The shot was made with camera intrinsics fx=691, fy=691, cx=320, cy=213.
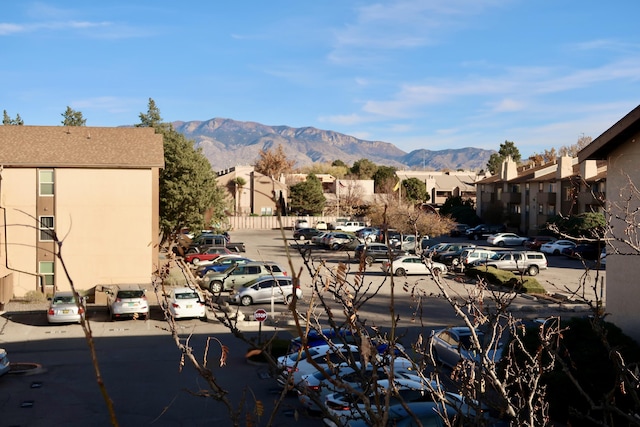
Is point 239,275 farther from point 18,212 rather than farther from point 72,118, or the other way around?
point 72,118

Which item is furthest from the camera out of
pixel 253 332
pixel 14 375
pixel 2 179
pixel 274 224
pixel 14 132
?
pixel 274 224

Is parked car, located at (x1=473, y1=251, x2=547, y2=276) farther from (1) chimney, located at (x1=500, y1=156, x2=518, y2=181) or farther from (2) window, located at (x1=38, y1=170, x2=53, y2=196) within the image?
(1) chimney, located at (x1=500, y1=156, x2=518, y2=181)

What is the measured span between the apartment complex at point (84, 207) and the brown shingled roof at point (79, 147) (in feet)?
0.16

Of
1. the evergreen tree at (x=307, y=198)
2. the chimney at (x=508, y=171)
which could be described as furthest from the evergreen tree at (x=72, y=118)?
the chimney at (x=508, y=171)

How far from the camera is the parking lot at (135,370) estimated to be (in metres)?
16.0

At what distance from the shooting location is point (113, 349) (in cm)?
2322

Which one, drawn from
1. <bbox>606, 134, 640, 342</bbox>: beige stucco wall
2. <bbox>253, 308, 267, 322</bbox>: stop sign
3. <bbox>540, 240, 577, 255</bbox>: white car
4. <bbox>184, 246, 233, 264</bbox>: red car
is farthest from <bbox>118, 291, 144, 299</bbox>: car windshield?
<bbox>540, 240, 577, 255</bbox>: white car

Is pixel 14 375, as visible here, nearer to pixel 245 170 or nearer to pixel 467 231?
pixel 467 231

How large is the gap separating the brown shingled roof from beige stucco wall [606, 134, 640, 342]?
23757 mm

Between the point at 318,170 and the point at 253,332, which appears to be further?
the point at 318,170

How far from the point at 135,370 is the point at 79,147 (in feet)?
59.6

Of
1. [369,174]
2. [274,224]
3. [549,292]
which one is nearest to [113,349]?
[549,292]

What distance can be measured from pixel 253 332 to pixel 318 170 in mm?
114445

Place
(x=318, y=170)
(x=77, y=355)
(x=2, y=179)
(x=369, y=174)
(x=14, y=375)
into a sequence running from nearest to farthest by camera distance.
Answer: (x=14, y=375) → (x=77, y=355) → (x=2, y=179) → (x=369, y=174) → (x=318, y=170)
